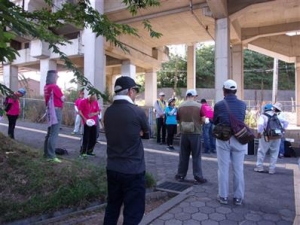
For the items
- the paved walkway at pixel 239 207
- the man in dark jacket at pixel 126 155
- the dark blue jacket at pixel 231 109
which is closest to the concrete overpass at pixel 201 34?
the paved walkway at pixel 239 207

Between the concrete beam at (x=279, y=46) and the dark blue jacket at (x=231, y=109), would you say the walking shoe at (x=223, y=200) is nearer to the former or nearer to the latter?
the dark blue jacket at (x=231, y=109)

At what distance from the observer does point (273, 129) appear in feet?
22.2

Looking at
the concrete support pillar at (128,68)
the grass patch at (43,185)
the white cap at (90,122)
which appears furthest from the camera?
the concrete support pillar at (128,68)

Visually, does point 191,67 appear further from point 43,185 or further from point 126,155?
point 126,155

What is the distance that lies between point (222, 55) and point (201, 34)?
6420 millimetres

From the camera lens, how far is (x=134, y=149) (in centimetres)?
290

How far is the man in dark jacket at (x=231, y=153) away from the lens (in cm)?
463

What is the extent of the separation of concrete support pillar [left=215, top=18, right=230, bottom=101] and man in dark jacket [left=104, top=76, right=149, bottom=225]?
10.5 metres

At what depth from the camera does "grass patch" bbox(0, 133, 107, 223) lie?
3885mm

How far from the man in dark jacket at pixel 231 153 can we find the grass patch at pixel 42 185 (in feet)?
6.21

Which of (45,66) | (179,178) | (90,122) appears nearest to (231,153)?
(179,178)

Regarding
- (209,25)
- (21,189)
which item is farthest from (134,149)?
(209,25)

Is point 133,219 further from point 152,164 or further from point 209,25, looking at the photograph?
point 209,25

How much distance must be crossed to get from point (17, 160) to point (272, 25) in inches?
606
